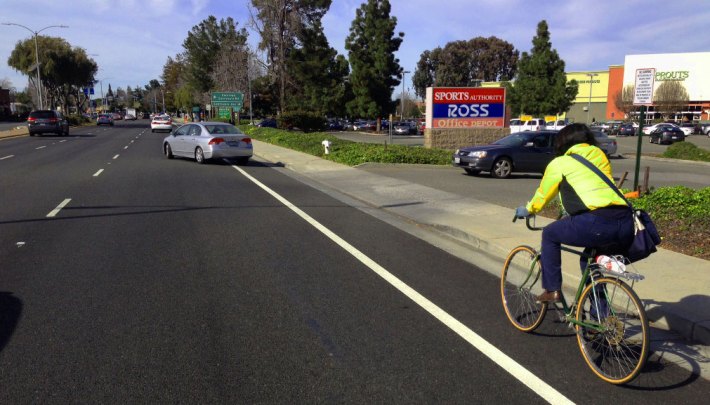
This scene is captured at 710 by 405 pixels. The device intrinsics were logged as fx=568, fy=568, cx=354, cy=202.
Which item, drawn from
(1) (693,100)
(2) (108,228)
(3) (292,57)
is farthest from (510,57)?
(2) (108,228)

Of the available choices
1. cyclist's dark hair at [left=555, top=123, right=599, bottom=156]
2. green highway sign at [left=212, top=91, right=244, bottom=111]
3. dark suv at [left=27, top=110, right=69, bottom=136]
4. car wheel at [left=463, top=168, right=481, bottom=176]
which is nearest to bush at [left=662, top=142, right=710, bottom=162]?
car wheel at [left=463, top=168, right=481, bottom=176]

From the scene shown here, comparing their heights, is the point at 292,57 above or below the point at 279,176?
above

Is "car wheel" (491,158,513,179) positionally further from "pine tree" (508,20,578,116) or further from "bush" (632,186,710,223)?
"pine tree" (508,20,578,116)

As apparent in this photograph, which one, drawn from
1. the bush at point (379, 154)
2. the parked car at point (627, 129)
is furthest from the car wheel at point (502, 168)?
the parked car at point (627, 129)

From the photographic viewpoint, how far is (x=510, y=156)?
17.0 m

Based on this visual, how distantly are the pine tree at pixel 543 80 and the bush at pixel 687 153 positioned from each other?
78.7ft

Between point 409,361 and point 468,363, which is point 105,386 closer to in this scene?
point 409,361

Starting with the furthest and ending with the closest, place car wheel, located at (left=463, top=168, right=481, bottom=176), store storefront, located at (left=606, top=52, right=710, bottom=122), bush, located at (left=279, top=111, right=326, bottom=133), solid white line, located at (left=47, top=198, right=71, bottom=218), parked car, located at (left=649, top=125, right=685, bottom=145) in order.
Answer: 1. store storefront, located at (left=606, top=52, right=710, bottom=122)
2. bush, located at (left=279, top=111, right=326, bottom=133)
3. parked car, located at (left=649, top=125, right=685, bottom=145)
4. car wheel, located at (left=463, top=168, right=481, bottom=176)
5. solid white line, located at (left=47, top=198, right=71, bottom=218)

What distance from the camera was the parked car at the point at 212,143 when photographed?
19656 millimetres

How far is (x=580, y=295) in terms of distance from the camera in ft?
14.3

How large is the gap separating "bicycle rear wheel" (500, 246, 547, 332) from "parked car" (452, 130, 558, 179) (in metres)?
11.9

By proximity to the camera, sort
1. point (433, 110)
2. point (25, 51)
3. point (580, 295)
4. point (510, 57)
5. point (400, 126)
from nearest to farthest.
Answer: point (580, 295), point (433, 110), point (400, 126), point (25, 51), point (510, 57)

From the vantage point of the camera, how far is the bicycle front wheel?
3.85 metres

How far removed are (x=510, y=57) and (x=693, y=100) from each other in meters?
32.3
